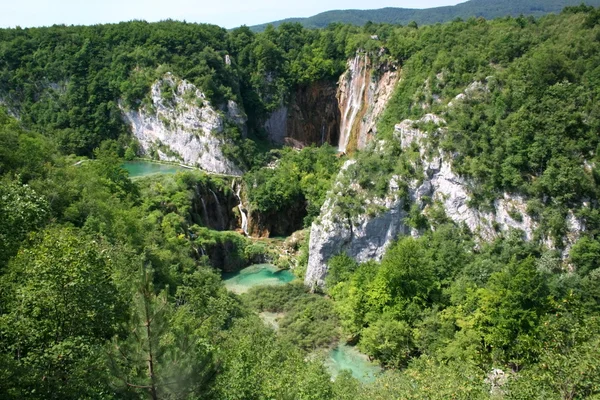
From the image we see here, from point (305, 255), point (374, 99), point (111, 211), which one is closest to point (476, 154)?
point (305, 255)

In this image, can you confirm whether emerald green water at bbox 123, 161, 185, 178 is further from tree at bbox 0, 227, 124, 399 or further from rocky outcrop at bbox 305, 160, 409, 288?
tree at bbox 0, 227, 124, 399

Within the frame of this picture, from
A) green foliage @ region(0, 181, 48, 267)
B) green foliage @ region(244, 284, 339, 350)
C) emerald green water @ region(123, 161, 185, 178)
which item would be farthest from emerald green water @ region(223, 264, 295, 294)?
green foliage @ region(0, 181, 48, 267)

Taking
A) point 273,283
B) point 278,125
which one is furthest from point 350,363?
point 278,125

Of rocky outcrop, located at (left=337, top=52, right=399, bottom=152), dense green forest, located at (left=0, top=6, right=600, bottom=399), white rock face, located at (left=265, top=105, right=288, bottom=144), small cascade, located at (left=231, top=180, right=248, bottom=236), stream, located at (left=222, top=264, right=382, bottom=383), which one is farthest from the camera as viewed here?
white rock face, located at (left=265, top=105, right=288, bottom=144)

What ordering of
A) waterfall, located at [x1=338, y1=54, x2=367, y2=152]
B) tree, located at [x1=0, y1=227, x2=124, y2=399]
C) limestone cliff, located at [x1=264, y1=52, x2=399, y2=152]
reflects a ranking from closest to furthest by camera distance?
tree, located at [x1=0, y1=227, x2=124, y2=399], limestone cliff, located at [x1=264, y1=52, x2=399, y2=152], waterfall, located at [x1=338, y1=54, x2=367, y2=152]

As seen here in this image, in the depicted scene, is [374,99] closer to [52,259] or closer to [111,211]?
[111,211]

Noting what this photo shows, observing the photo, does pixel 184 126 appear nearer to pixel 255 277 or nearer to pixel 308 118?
pixel 308 118

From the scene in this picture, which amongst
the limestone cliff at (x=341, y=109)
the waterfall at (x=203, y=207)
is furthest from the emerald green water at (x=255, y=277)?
the limestone cliff at (x=341, y=109)
